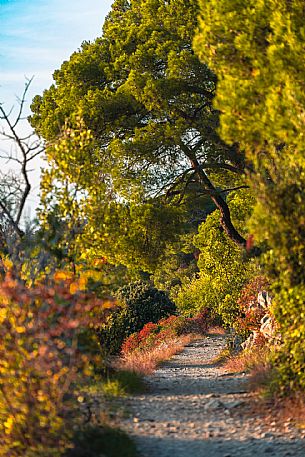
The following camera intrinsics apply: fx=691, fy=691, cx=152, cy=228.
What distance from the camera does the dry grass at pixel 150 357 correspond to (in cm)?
1302

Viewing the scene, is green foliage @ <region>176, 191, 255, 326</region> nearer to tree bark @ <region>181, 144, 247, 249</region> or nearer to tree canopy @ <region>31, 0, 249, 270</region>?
tree bark @ <region>181, 144, 247, 249</region>

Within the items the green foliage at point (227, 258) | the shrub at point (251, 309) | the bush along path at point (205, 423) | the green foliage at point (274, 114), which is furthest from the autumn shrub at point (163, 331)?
the green foliage at point (274, 114)

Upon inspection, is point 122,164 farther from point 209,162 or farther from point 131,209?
point 209,162

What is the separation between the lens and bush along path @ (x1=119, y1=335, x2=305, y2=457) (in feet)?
24.8

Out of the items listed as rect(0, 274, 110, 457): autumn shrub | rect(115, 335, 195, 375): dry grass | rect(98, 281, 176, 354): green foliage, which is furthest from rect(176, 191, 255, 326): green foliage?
rect(0, 274, 110, 457): autumn shrub

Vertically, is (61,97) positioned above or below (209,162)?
above

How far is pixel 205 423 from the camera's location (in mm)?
8719

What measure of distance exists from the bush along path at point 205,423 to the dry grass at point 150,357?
646mm

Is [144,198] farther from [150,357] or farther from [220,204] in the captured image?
[150,357]

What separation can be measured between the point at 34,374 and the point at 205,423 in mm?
2976

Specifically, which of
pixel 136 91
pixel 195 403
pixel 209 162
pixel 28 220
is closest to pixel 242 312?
pixel 209 162

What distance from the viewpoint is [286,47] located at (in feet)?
28.0

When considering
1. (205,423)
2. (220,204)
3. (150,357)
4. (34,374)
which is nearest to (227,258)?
(220,204)

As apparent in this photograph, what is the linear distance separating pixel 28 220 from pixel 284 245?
358 cm
